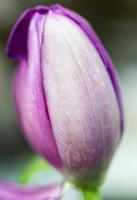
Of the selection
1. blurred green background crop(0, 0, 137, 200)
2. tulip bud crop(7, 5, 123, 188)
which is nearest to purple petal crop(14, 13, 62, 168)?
tulip bud crop(7, 5, 123, 188)

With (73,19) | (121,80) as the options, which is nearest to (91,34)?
(73,19)

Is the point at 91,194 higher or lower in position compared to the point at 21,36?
lower

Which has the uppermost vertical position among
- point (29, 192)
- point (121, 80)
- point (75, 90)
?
point (75, 90)

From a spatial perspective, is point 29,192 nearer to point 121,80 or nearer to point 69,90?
point 69,90

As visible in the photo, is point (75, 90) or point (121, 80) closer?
point (75, 90)

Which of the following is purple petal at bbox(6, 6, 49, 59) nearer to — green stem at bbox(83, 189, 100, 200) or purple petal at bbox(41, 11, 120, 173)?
purple petal at bbox(41, 11, 120, 173)

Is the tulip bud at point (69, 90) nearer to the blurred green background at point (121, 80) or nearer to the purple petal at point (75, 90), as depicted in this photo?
the purple petal at point (75, 90)
